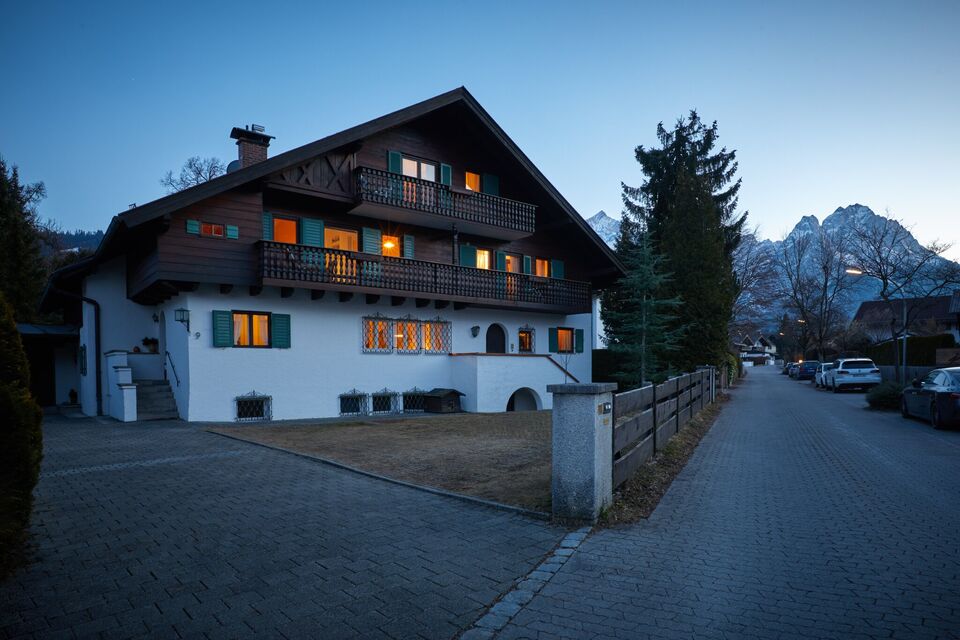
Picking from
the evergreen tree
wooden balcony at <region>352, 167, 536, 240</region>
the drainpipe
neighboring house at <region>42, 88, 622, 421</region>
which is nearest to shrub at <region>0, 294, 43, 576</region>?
neighboring house at <region>42, 88, 622, 421</region>

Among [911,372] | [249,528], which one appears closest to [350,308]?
[249,528]

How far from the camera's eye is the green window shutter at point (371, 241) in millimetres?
19031

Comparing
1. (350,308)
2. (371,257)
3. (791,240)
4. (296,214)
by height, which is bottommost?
(350,308)

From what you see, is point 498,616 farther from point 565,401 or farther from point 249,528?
point 249,528

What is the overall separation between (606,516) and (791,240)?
5522 centimetres

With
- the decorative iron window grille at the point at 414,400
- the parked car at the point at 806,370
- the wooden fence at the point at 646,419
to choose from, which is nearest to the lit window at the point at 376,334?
the decorative iron window grille at the point at 414,400

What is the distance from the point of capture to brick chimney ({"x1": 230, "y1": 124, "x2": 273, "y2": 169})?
20203 mm

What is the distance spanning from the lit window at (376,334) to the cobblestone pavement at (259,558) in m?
10.8

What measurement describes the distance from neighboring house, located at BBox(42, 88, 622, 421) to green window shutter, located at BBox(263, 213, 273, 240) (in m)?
0.03

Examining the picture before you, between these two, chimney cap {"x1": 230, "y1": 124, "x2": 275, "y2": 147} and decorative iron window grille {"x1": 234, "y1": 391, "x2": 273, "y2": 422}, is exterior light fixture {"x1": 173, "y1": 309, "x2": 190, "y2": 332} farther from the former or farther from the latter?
chimney cap {"x1": 230, "y1": 124, "x2": 275, "y2": 147}

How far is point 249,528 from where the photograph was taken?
5.51 metres

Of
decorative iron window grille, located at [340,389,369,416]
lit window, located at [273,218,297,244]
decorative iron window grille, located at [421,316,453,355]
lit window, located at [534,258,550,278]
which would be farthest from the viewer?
lit window, located at [534,258,550,278]

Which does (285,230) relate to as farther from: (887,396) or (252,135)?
(887,396)

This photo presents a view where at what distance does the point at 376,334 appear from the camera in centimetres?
1912
